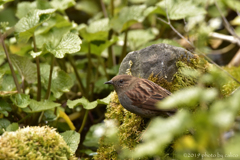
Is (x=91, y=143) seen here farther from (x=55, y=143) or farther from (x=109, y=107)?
(x=55, y=143)

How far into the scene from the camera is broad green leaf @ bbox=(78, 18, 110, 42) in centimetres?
404

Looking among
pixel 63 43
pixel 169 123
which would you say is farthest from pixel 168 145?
pixel 63 43

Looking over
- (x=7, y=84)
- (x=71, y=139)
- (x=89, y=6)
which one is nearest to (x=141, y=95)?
(x=71, y=139)

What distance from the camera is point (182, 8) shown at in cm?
404

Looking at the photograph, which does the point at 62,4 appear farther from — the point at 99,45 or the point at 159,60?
the point at 159,60

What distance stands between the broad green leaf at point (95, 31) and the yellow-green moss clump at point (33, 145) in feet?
6.87

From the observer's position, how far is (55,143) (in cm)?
228

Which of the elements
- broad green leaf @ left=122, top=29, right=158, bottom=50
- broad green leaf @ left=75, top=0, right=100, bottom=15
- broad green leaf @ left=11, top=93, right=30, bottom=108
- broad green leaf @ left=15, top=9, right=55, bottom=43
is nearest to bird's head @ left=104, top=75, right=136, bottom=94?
broad green leaf @ left=11, top=93, right=30, bottom=108

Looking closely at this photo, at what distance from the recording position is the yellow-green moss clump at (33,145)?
2111 mm

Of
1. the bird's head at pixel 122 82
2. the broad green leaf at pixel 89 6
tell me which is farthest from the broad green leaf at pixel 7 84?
the broad green leaf at pixel 89 6

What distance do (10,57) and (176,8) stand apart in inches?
104

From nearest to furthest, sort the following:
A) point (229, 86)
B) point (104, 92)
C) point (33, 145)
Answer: point (33, 145) → point (229, 86) → point (104, 92)

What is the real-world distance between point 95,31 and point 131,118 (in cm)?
197

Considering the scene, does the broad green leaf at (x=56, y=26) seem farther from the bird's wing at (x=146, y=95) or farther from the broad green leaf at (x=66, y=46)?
the bird's wing at (x=146, y=95)
